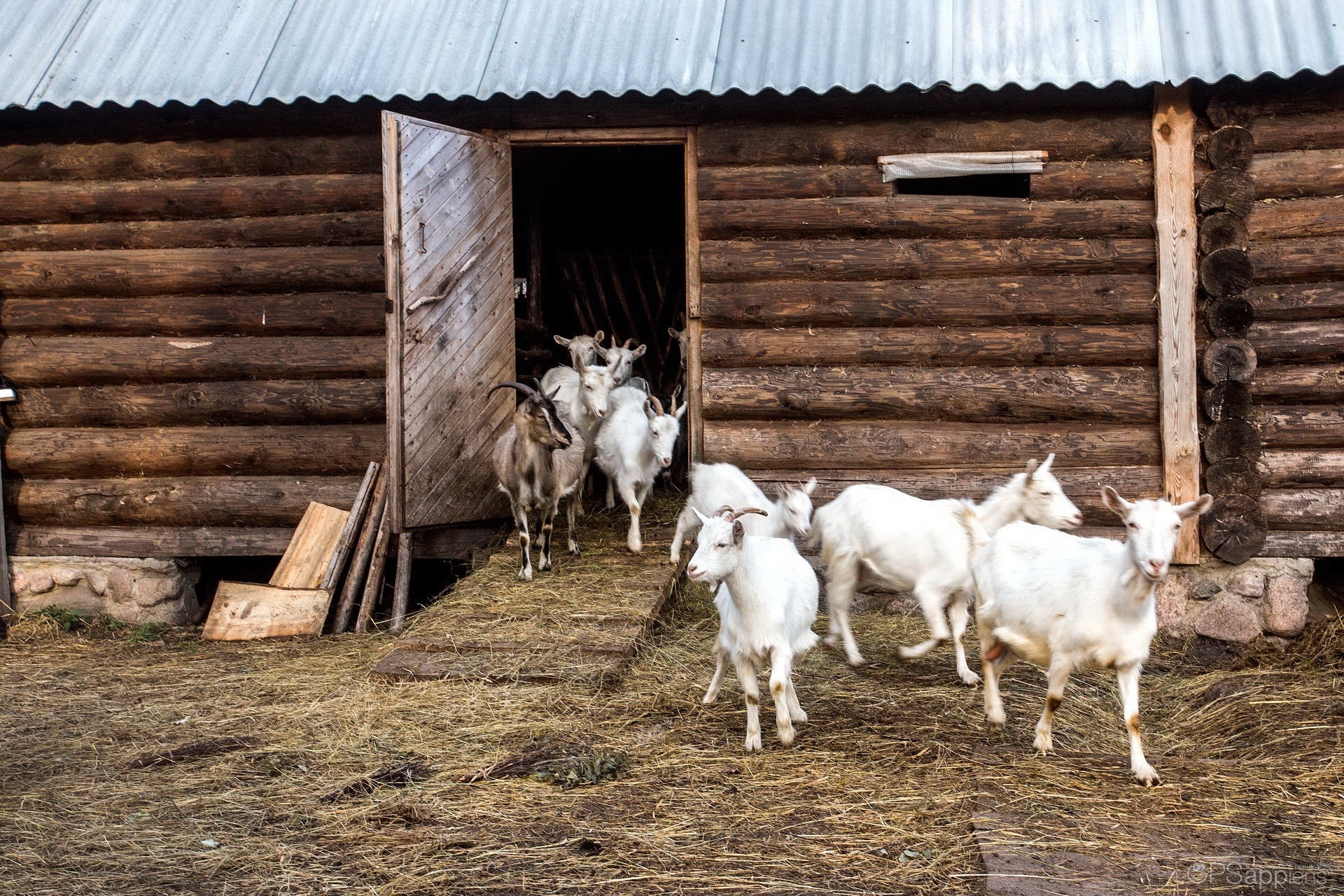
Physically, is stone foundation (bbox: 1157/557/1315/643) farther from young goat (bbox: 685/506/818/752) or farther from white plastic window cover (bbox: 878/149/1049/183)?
young goat (bbox: 685/506/818/752)

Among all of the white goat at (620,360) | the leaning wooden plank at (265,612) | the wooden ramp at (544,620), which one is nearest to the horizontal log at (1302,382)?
the wooden ramp at (544,620)

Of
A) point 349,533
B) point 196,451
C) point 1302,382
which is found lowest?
point 349,533

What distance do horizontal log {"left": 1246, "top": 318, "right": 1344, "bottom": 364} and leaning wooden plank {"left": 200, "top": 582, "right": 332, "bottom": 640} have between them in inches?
260

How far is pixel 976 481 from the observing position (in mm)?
8289

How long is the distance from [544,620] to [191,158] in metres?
4.58

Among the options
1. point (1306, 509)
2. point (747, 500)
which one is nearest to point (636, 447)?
point (747, 500)

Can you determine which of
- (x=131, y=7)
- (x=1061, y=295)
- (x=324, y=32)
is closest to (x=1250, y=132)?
(x=1061, y=295)

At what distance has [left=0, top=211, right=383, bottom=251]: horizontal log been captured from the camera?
29.2 ft

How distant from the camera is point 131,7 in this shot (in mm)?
9516

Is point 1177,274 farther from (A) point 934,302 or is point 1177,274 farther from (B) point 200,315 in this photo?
(B) point 200,315

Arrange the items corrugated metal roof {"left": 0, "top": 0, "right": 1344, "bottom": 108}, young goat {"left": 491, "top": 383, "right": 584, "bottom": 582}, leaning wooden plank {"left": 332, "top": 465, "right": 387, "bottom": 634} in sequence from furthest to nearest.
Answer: leaning wooden plank {"left": 332, "top": 465, "right": 387, "bottom": 634} → young goat {"left": 491, "top": 383, "right": 584, "bottom": 582} → corrugated metal roof {"left": 0, "top": 0, "right": 1344, "bottom": 108}

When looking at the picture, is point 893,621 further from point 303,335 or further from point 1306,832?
point 303,335

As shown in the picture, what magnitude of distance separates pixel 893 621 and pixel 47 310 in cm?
680

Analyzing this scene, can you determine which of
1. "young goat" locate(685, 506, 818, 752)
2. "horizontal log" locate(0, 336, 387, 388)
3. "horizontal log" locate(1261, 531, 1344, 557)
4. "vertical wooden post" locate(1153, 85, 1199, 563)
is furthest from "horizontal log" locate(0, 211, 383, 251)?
"horizontal log" locate(1261, 531, 1344, 557)
